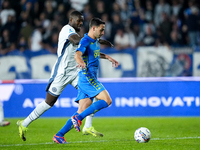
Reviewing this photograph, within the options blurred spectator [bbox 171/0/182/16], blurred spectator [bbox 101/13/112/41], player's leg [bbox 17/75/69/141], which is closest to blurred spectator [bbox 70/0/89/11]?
blurred spectator [bbox 101/13/112/41]

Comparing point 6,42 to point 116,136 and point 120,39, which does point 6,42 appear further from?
point 116,136

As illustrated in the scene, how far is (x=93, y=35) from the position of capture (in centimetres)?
587

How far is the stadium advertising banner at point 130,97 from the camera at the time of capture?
32.6 ft

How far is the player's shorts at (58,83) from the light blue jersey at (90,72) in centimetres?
56

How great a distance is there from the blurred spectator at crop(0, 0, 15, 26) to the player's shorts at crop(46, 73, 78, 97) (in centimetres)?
783

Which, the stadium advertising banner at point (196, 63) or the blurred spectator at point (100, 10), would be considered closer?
the stadium advertising banner at point (196, 63)

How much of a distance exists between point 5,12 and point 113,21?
3948mm

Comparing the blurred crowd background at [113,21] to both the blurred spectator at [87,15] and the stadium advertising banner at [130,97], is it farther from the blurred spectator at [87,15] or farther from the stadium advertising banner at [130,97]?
the stadium advertising banner at [130,97]

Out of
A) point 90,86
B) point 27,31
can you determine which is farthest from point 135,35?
point 90,86

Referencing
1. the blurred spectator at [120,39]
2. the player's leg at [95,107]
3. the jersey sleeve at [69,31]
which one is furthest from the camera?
the blurred spectator at [120,39]

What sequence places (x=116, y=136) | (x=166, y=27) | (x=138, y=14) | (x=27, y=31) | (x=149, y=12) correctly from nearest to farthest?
(x=116, y=136)
(x=27, y=31)
(x=166, y=27)
(x=138, y=14)
(x=149, y=12)

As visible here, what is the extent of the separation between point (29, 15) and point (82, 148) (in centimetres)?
977

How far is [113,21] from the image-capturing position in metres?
14.0

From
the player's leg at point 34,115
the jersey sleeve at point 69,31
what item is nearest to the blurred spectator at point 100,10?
the jersey sleeve at point 69,31
